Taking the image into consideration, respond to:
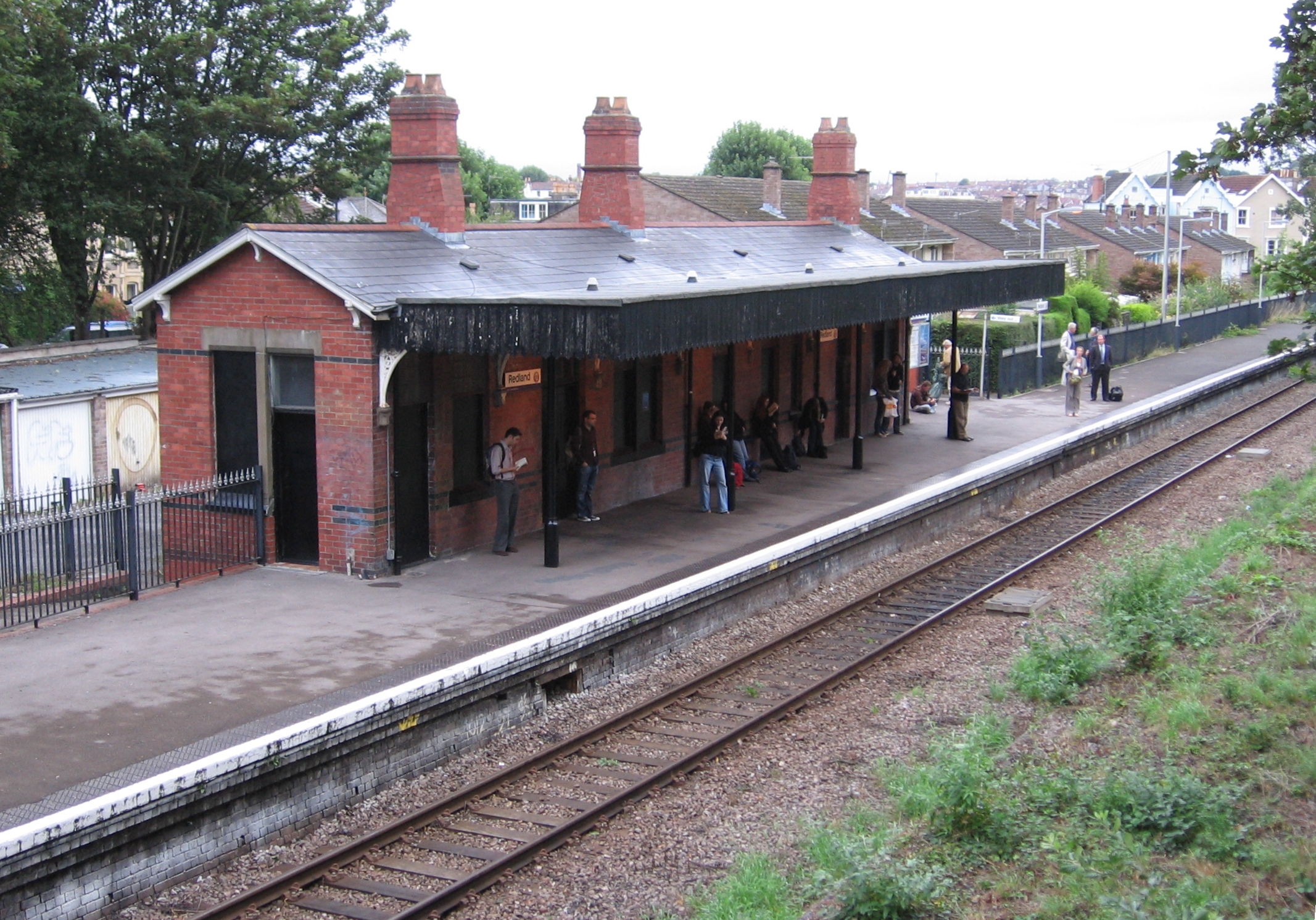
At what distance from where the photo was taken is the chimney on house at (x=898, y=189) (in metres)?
56.8

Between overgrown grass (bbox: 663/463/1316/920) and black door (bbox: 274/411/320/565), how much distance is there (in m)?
7.18

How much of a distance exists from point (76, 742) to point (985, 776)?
591cm

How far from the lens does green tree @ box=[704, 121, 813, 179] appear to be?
255ft

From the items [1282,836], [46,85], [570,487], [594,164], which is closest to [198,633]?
[570,487]

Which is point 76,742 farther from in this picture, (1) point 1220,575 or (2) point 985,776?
(1) point 1220,575

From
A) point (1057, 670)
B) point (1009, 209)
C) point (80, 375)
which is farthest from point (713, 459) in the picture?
point (1009, 209)

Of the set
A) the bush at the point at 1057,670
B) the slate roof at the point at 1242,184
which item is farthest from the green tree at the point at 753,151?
the bush at the point at 1057,670

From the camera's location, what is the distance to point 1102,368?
3031 cm

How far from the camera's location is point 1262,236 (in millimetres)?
96438

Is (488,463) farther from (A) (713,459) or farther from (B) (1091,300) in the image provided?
(B) (1091,300)

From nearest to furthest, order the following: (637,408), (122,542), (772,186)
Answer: (122,542) → (637,408) → (772,186)

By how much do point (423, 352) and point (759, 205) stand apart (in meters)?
34.1

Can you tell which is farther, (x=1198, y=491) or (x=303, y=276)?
(x=1198, y=491)

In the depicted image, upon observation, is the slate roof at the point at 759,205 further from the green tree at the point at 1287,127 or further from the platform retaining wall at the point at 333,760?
the green tree at the point at 1287,127
